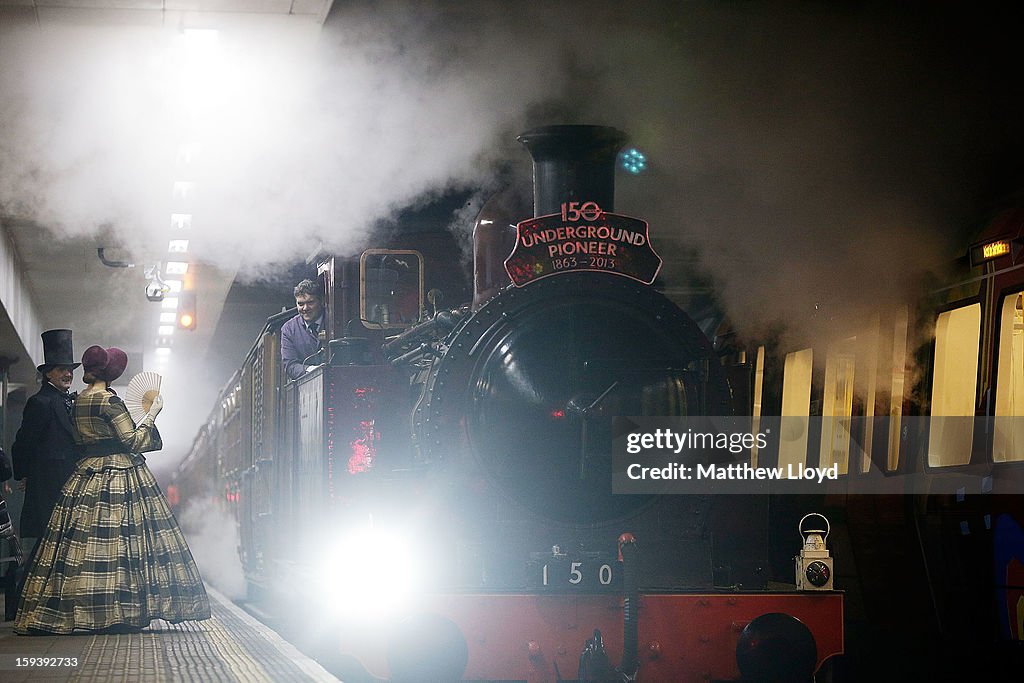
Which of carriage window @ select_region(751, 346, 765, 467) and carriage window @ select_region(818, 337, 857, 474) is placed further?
carriage window @ select_region(751, 346, 765, 467)

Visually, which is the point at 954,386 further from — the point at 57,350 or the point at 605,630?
the point at 57,350

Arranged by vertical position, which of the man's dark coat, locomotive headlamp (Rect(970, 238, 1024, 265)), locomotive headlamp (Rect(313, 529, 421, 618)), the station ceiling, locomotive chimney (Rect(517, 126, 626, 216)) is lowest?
locomotive headlamp (Rect(313, 529, 421, 618))

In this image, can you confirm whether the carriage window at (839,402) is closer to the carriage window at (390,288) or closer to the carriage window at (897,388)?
the carriage window at (897,388)

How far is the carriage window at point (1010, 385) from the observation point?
622 centimetres

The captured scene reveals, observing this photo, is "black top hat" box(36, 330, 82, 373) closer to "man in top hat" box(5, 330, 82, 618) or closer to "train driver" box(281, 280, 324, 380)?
"man in top hat" box(5, 330, 82, 618)

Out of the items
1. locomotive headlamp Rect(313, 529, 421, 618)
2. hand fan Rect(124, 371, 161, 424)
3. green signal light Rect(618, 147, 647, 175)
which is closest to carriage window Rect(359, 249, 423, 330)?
hand fan Rect(124, 371, 161, 424)

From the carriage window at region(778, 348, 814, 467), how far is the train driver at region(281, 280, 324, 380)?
3.40 metres

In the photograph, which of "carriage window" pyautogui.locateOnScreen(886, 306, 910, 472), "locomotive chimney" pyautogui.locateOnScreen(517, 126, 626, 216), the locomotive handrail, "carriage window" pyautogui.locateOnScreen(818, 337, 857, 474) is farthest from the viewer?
"carriage window" pyautogui.locateOnScreen(818, 337, 857, 474)

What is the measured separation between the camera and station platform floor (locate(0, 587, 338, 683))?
477cm

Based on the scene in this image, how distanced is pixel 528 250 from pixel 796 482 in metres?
4.27

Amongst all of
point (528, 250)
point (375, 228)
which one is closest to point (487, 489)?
point (528, 250)

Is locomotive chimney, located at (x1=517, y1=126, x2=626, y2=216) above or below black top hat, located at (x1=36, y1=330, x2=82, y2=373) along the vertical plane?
above

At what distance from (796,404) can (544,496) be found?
12.5 feet

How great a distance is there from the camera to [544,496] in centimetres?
518
